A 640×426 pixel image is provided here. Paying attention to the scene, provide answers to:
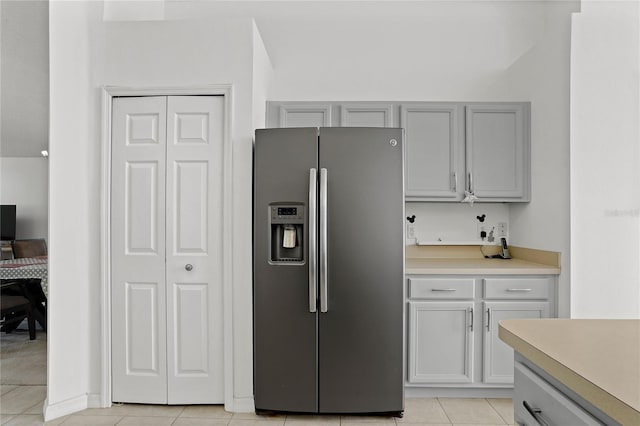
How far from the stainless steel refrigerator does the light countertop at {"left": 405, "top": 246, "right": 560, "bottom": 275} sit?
0.42 m

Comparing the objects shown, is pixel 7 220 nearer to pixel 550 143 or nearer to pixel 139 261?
pixel 139 261

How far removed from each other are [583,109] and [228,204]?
7.67 ft

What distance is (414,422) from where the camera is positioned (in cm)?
262

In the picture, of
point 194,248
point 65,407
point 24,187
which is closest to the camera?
point 65,407

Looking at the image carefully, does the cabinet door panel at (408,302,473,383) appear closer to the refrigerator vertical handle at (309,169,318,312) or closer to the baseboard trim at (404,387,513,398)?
the baseboard trim at (404,387,513,398)

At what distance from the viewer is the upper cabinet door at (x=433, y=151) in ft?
10.9

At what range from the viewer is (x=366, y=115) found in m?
3.35

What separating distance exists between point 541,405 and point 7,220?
15.8 ft

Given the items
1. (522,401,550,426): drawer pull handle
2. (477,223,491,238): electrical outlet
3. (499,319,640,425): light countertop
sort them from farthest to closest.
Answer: (477,223,491,238): electrical outlet → (522,401,550,426): drawer pull handle → (499,319,640,425): light countertop

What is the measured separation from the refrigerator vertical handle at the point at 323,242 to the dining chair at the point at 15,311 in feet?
10.7

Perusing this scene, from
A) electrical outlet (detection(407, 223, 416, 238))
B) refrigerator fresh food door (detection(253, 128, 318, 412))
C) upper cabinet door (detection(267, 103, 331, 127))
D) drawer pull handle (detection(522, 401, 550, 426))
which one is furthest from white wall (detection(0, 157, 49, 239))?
drawer pull handle (detection(522, 401, 550, 426))

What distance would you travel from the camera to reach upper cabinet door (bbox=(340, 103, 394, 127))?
3.34 metres

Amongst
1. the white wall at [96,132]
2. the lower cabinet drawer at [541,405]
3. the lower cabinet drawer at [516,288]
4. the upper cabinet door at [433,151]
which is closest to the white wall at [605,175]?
the lower cabinet drawer at [516,288]

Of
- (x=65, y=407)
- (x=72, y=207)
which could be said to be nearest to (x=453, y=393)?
(x=65, y=407)
